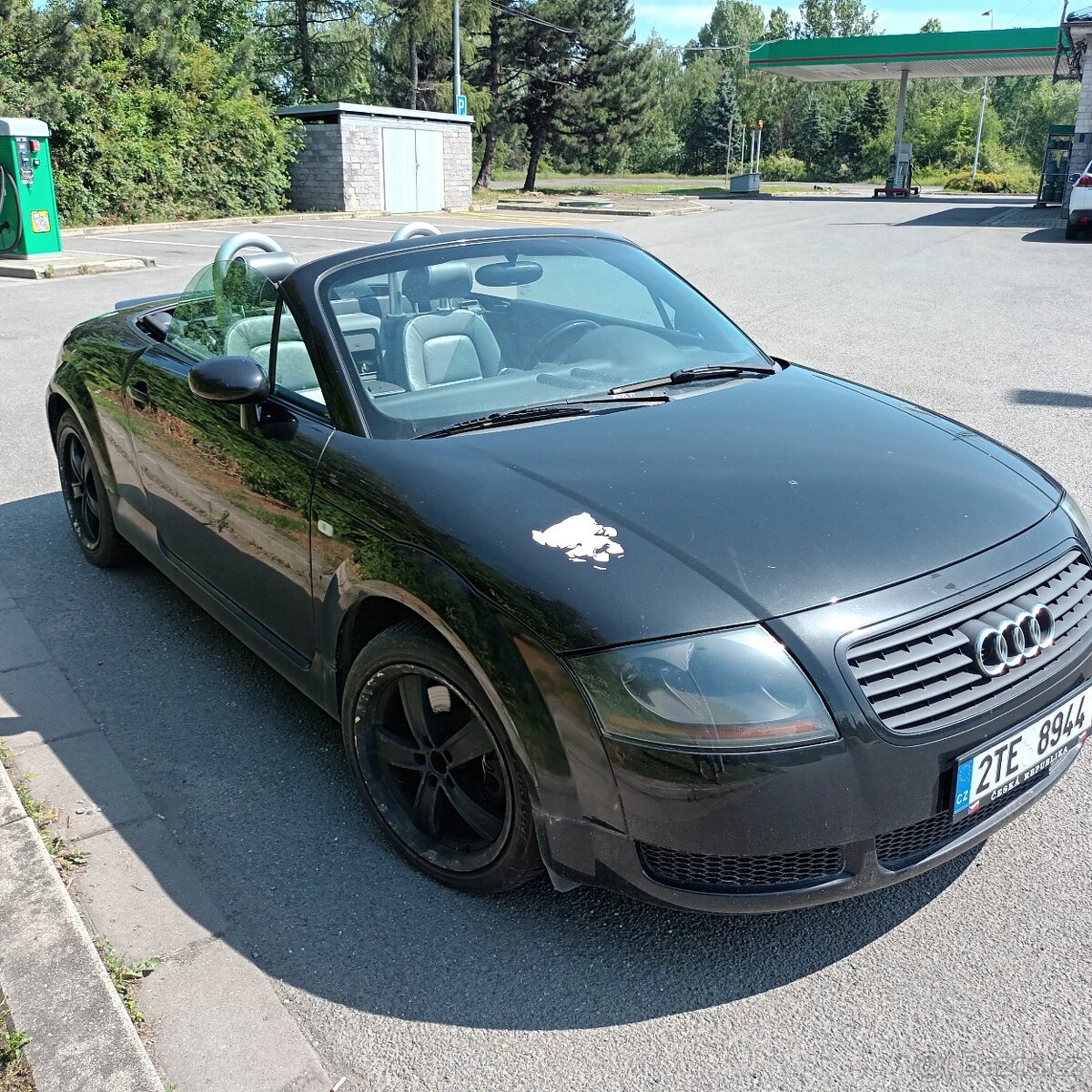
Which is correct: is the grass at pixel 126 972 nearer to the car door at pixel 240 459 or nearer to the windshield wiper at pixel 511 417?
the car door at pixel 240 459

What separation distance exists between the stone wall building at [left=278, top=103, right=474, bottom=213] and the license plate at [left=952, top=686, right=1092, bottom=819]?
28375 millimetres

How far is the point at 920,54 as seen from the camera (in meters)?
42.9

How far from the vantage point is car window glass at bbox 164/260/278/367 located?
11.7 feet

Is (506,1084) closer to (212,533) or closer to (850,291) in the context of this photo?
(212,533)

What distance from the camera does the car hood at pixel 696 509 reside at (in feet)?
7.22

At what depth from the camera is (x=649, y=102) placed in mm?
51969

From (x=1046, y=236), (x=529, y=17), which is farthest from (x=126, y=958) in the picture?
(x=529, y=17)

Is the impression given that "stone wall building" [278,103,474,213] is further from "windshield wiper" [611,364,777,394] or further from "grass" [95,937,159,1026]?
"grass" [95,937,159,1026]

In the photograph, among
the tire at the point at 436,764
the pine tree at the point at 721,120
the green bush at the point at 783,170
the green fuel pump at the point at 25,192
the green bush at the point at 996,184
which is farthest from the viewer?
the pine tree at the point at 721,120

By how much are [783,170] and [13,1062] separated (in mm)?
77952

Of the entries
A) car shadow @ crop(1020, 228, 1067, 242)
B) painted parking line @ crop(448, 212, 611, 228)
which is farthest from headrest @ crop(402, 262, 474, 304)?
painted parking line @ crop(448, 212, 611, 228)

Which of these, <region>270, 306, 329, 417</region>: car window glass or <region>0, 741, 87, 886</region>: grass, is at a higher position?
<region>270, 306, 329, 417</region>: car window glass

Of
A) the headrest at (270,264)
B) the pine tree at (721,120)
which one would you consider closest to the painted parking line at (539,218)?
the headrest at (270,264)

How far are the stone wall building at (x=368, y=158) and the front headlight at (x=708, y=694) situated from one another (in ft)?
93.3
